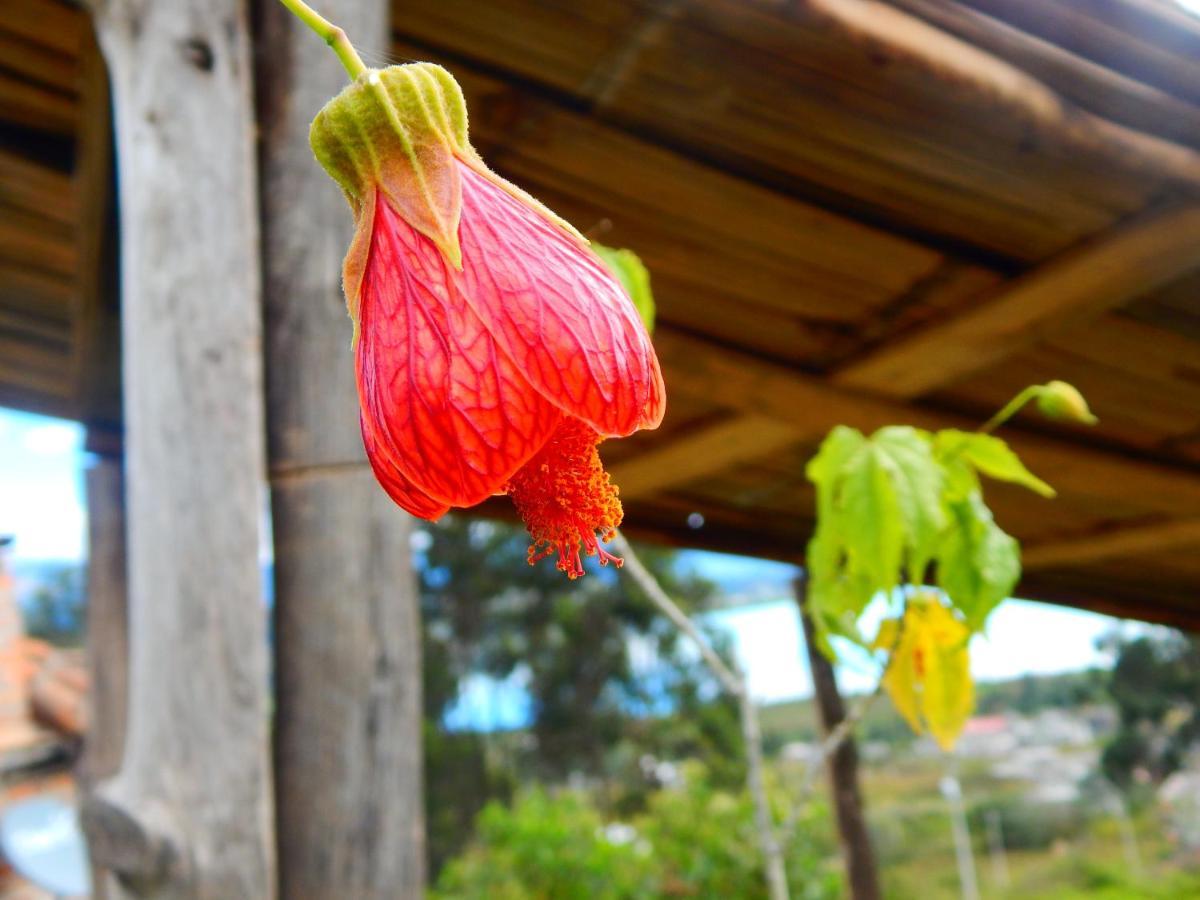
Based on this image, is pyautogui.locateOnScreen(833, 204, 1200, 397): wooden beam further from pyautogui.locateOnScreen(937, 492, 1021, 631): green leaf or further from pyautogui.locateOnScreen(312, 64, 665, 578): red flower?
pyautogui.locateOnScreen(312, 64, 665, 578): red flower

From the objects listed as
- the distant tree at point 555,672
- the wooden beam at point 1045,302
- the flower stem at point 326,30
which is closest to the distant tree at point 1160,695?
the distant tree at point 555,672

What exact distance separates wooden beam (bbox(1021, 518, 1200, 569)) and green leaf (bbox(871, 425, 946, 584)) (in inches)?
72.5

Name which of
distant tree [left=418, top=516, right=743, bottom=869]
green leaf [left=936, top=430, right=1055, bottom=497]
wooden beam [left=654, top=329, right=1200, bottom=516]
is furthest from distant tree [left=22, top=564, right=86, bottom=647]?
green leaf [left=936, top=430, right=1055, bottom=497]

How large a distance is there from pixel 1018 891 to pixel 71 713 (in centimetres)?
530

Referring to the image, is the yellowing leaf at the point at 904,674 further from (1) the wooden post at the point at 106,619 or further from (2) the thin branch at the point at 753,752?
(1) the wooden post at the point at 106,619

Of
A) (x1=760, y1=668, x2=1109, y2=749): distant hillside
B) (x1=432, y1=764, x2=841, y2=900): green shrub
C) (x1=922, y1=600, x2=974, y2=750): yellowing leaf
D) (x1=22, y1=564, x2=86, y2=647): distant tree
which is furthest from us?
(x1=22, y1=564, x2=86, y2=647): distant tree

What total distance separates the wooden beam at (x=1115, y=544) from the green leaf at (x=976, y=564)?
177cm

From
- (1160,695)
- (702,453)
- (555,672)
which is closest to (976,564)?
(702,453)

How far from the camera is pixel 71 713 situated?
373 centimetres

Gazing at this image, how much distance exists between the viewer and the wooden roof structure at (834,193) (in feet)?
3.87

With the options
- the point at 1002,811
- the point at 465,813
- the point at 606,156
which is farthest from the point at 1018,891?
the point at 606,156

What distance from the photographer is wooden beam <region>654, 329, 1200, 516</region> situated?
173 centimetres

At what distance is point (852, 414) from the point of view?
1862 millimetres

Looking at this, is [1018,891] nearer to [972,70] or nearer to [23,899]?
[23,899]
